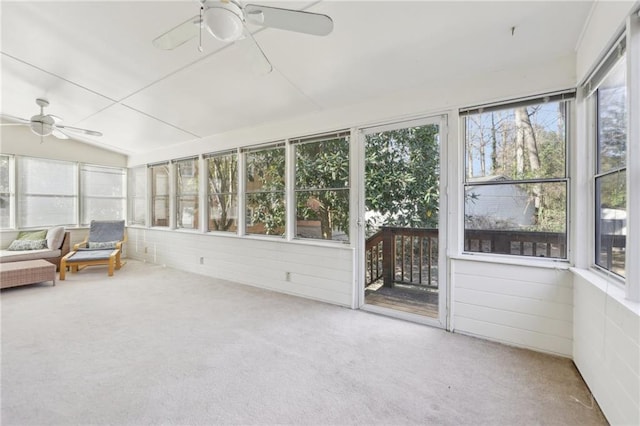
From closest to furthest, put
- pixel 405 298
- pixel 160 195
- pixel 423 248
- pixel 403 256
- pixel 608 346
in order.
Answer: pixel 608 346, pixel 423 248, pixel 405 298, pixel 403 256, pixel 160 195

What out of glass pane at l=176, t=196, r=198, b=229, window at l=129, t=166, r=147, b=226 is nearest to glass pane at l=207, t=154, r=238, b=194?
glass pane at l=176, t=196, r=198, b=229

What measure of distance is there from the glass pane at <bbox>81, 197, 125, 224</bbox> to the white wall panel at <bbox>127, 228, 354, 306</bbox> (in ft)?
5.09

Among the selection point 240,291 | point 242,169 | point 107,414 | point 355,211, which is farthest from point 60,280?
point 355,211

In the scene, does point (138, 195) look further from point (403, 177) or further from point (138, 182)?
point (403, 177)

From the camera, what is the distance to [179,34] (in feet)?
5.43

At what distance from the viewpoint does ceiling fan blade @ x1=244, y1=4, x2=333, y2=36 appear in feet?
4.61

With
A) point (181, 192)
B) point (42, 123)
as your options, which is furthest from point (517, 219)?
point (42, 123)

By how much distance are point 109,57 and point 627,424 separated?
15.4 feet

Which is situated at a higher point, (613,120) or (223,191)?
(613,120)

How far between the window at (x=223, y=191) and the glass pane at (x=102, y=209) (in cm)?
326

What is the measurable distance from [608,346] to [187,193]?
5.81 metres

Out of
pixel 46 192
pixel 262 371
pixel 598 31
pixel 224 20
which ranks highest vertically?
pixel 598 31

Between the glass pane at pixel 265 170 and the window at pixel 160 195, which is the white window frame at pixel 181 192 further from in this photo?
the glass pane at pixel 265 170

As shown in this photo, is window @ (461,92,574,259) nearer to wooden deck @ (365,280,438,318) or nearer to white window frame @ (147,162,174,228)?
wooden deck @ (365,280,438,318)
